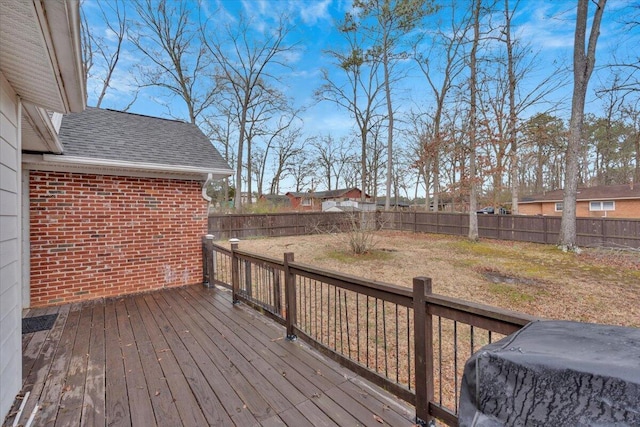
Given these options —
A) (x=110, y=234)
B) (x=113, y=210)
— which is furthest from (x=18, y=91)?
(x=110, y=234)

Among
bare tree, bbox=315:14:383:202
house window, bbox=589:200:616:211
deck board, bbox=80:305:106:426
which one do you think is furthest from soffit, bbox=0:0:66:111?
house window, bbox=589:200:616:211

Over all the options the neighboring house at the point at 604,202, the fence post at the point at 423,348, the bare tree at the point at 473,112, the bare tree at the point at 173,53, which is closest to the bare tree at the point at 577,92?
the bare tree at the point at 473,112

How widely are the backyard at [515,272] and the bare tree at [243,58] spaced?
9769mm

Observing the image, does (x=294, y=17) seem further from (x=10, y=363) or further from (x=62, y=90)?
(x=10, y=363)

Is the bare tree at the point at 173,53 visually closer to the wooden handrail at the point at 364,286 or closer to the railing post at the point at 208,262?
the railing post at the point at 208,262

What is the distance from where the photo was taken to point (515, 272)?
6.80 metres

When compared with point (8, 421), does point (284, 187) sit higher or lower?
higher

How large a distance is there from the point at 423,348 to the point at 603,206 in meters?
22.5

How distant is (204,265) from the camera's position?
537 cm

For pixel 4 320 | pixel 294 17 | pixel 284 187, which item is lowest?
pixel 4 320

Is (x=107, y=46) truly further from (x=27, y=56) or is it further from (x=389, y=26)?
(x=27, y=56)

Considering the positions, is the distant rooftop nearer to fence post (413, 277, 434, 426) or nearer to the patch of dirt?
the patch of dirt

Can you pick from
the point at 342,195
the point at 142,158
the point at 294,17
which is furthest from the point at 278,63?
the point at 342,195

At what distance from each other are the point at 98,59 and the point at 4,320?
Answer: 15060 mm
